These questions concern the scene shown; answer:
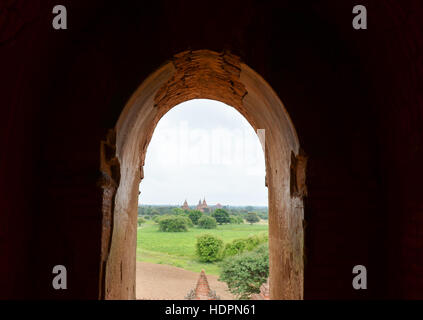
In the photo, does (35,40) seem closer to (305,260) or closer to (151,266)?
(305,260)

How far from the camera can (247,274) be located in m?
18.8

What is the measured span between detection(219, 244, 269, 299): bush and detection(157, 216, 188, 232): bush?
2142 centimetres

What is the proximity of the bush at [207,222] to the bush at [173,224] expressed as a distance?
218 centimetres

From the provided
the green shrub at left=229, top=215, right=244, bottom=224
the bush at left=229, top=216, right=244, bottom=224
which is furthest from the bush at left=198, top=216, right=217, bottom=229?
the bush at left=229, top=216, right=244, bottom=224

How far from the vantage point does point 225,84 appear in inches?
142

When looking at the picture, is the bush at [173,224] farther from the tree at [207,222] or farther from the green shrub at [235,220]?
the green shrub at [235,220]

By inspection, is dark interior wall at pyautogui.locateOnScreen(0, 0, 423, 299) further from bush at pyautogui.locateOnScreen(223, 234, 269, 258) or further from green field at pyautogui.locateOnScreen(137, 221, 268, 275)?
green field at pyautogui.locateOnScreen(137, 221, 268, 275)

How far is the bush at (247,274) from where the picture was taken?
1783 centimetres

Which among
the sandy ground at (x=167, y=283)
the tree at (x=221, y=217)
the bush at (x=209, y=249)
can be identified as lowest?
the sandy ground at (x=167, y=283)

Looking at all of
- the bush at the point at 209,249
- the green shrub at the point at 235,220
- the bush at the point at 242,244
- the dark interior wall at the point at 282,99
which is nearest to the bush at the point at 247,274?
the bush at the point at 242,244

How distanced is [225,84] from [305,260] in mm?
2218

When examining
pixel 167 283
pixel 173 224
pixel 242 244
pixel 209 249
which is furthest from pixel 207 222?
pixel 167 283

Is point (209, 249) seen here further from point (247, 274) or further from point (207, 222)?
point (247, 274)
